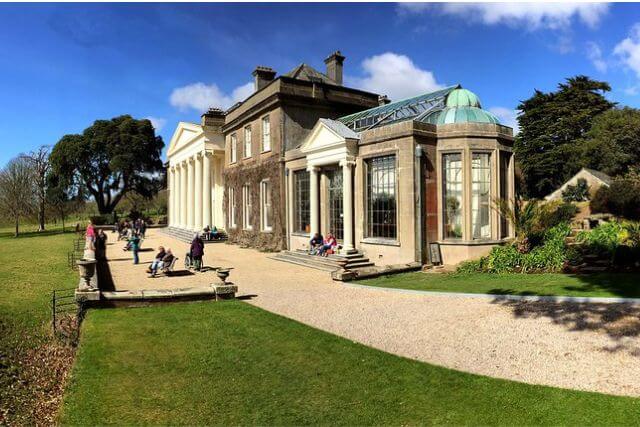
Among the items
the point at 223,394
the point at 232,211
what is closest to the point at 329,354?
the point at 223,394

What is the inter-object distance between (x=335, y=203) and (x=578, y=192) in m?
28.2

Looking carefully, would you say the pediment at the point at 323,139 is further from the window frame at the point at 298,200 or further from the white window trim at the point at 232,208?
the white window trim at the point at 232,208

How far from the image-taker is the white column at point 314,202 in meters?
18.7

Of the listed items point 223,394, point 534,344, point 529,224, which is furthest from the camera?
point 529,224

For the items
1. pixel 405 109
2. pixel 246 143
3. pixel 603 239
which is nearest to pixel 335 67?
pixel 246 143

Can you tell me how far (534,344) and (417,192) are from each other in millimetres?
8501

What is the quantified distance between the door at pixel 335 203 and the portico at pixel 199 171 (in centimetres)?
1405

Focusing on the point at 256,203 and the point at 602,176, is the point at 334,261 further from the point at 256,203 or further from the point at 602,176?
the point at 602,176

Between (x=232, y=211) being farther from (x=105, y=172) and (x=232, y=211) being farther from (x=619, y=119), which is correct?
(x=619, y=119)

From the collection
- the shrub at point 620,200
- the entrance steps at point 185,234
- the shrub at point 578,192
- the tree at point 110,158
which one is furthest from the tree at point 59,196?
the shrub at point 578,192

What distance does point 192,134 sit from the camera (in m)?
33.2

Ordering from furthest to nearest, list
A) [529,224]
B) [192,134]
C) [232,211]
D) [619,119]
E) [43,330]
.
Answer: [619,119] → [192,134] → [232,211] → [529,224] → [43,330]

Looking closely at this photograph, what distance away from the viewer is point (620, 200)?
25453 millimetres

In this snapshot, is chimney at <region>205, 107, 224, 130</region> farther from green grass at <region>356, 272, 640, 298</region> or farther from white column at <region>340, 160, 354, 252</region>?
green grass at <region>356, 272, 640, 298</region>
